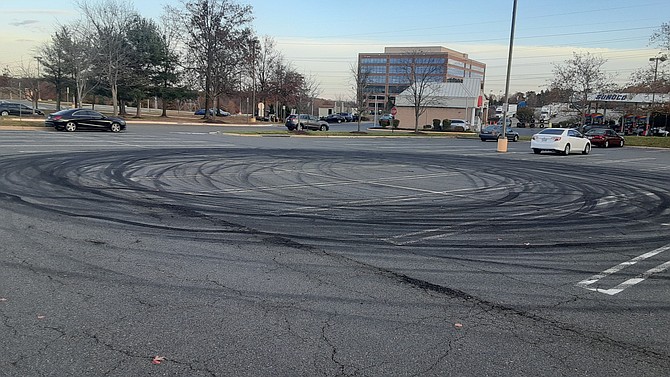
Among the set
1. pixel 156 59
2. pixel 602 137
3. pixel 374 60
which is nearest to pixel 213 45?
pixel 156 59

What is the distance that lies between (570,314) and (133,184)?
10.6m

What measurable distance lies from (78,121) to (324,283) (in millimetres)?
33191

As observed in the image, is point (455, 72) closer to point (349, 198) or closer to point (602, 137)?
point (602, 137)

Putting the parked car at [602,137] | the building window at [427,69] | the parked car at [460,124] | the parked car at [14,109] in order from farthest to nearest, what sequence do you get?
the building window at [427,69] → the parked car at [460,124] → the parked car at [14,109] → the parked car at [602,137]

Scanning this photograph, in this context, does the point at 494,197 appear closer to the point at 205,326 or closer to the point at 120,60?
the point at 205,326

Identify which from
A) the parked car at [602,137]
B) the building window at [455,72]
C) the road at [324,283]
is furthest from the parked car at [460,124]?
the building window at [455,72]

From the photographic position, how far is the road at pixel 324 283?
3.95 m

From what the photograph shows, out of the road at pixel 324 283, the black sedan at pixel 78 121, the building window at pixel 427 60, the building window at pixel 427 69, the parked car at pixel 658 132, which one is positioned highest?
the building window at pixel 427 60

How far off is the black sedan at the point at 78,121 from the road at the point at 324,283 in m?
23.9

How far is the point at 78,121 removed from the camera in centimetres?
3403

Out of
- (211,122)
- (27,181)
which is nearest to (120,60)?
(211,122)

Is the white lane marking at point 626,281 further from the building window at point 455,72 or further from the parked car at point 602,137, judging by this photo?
the building window at point 455,72

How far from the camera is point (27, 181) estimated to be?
12430mm

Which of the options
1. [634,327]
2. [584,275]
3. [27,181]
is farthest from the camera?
[27,181]
